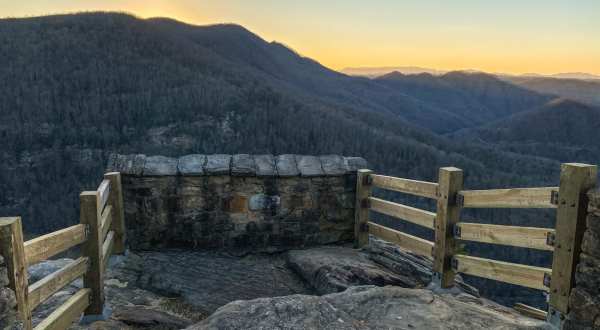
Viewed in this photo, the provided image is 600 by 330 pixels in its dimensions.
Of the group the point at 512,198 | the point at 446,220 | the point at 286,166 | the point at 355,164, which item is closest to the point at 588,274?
the point at 512,198

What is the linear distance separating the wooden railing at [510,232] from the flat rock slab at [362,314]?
0.40 meters

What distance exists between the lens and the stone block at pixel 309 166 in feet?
19.8

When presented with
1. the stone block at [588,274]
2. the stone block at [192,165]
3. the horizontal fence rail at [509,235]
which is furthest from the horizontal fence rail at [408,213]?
the stone block at [192,165]

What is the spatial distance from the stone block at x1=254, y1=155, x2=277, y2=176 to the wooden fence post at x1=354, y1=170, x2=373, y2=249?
1324 mm

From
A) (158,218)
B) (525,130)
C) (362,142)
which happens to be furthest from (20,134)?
(525,130)

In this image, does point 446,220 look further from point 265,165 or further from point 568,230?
point 265,165

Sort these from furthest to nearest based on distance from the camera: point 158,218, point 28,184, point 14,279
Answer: point 28,184, point 158,218, point 14,279

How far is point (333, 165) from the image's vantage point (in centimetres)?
620

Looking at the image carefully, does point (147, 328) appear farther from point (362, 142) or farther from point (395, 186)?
point (362, 142)

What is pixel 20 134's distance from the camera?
79.8 metres

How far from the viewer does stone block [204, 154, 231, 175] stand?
228 inches

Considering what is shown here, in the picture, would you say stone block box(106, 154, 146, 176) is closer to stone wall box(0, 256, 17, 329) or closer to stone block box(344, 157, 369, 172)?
stone block box(344, 157, 369, 172)

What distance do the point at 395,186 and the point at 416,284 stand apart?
128 cm

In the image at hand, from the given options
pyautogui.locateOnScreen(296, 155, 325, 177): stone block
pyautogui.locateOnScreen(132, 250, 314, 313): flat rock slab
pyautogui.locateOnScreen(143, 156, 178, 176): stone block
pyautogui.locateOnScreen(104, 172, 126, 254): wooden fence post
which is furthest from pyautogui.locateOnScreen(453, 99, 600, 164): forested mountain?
pyautogui.locateOnScreen(104, 172, 126, 254): wooden fence post
